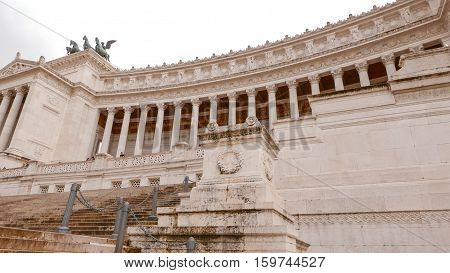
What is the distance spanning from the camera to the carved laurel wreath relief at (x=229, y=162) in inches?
293

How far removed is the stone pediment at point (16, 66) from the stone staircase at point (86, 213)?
31798mm

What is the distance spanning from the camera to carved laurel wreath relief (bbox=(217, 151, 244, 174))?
7.45 meters

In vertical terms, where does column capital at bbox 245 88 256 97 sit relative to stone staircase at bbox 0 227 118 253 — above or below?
above

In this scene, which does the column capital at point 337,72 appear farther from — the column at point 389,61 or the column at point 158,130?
the column at point 158,130

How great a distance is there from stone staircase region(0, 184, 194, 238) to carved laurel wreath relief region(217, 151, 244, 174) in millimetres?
2754

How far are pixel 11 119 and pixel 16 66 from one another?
990 cm

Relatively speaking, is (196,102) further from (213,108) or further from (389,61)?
(389,61)

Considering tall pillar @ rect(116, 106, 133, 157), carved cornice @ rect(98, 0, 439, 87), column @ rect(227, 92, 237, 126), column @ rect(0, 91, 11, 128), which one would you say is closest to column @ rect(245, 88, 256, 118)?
column @ rect(227, 92, 237, 126)

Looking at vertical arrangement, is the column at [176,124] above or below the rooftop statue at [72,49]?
below

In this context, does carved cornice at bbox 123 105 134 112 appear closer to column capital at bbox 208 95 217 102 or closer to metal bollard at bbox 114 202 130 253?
column capital at bbox 208 95 217 102

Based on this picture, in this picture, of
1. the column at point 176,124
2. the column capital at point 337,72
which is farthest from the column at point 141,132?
the column capital at point 337,72

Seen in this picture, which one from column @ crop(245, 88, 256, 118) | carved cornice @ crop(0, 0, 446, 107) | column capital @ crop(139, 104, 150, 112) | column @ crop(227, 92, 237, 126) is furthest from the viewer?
column capital @ crop(139, 104, 150, 112)

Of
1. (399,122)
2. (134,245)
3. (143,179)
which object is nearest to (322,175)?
(399,122)

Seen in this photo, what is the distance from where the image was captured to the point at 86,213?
1249 cm
